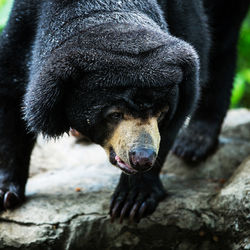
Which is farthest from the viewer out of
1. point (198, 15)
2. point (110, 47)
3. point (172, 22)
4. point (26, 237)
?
point (198, 15)

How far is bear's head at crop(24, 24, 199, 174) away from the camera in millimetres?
3109

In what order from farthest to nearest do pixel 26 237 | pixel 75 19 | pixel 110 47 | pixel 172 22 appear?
pixel 172 22 < pixel 26 237 < pixel 75 19 < pixel 110 47

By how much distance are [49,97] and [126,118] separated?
51 cm

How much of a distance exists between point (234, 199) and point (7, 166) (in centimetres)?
185

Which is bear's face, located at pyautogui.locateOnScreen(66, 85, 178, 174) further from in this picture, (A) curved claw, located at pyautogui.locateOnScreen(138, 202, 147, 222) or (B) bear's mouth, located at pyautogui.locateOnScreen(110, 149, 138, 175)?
(A) curved claw, located at pyautogui.locateOnScreen(138, 202, 147, 222)

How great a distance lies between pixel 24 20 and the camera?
391 centimetres

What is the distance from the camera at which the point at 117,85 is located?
3143 millimetres

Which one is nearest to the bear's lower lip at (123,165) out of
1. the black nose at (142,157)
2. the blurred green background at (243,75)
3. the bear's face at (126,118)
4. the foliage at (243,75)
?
the bear's face at (126,118)

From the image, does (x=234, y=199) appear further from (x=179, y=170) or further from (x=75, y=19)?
Result: (x=75, y=19)

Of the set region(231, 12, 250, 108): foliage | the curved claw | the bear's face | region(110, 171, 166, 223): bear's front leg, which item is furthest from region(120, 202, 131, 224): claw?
region(231, 12, 250, 108): foliage

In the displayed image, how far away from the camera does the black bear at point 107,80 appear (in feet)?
10.3

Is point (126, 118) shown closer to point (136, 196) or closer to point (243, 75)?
point (136, 196)

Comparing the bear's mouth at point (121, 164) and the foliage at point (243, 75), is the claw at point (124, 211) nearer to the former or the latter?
the bear's mouth at point (121, 164)

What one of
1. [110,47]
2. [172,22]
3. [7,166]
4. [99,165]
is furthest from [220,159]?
[110,47]
